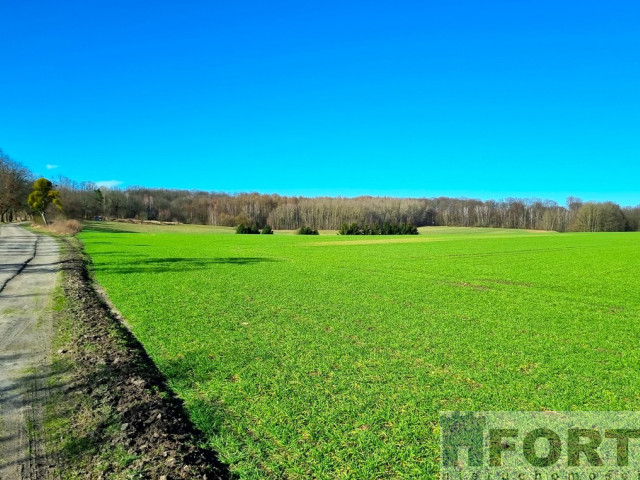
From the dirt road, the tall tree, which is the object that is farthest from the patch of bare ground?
the tall tree

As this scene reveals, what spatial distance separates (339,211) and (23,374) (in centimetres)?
13488

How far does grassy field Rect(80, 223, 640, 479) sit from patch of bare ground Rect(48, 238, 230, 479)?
0.81 feet

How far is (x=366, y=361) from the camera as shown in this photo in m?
6.60

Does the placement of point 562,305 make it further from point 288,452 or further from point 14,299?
point 14,299

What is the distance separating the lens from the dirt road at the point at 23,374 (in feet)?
12.0

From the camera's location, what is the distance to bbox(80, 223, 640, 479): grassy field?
407cm

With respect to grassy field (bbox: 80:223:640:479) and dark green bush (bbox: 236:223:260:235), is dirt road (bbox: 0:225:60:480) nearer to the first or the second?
A: grassy field (bbox: 80:223:640:479)

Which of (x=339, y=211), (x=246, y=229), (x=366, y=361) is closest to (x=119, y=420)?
(x=366, y=361)

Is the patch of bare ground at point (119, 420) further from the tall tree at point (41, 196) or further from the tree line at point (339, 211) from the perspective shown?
the tree line at point (339, 211)

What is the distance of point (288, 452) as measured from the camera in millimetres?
3871

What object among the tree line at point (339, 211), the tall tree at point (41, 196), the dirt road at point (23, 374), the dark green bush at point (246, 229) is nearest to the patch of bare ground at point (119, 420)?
the dirt road at point (23, 374)

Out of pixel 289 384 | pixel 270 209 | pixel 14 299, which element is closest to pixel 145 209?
pixel 270 209

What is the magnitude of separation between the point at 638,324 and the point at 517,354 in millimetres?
5055

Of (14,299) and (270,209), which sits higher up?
(270,209)
